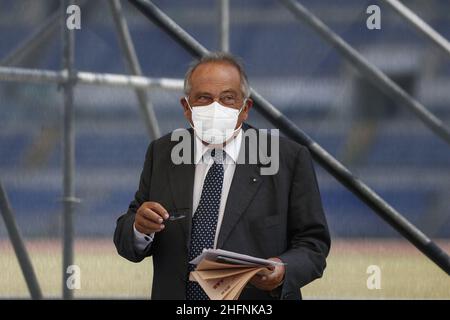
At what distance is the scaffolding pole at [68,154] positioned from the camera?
3354 mm

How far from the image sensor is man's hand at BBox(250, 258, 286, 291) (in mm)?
1657

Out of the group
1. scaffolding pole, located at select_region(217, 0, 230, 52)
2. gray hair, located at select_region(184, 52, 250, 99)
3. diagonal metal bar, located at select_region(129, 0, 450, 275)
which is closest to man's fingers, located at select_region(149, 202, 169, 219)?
gray hair, located at select_region(184, 52, 250, 99)

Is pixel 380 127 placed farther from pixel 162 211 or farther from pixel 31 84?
pixel 162 211

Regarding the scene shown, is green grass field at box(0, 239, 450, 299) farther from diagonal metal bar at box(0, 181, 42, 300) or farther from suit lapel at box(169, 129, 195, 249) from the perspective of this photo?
suit lapel at box(169, 129, 195, 249)

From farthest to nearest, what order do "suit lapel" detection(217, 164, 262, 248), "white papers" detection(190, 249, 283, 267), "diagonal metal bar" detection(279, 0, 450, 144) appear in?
1. "diagonal metal bar" detection(279, 0, 450, 144)
2. "suit lapel" detection(217, 164, 262, 248)
3. "white papers" detection(190, 249, 283, 267)

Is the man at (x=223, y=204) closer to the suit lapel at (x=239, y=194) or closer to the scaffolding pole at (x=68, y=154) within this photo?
the suit lapel at (x=239, y=194)

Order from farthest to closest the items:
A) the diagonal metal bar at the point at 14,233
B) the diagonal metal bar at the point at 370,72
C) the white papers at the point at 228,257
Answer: the diagonal metal bar at the point at 370,72 → the diagonal metal bar at the point at 14,233 → the white papers at the point at 228,257

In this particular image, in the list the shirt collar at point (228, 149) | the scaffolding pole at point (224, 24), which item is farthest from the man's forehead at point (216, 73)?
the scaffolding pole at point (224, 24)

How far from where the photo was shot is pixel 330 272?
3418 millimetres

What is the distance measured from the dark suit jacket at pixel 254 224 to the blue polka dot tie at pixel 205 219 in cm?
1

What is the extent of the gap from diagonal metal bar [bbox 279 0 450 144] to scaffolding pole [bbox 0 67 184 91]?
19.4 inches

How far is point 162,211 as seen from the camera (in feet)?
5.38
